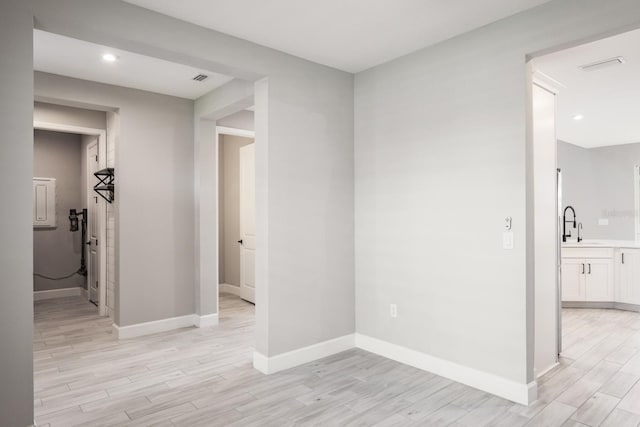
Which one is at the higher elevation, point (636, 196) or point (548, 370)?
point (636, 196)

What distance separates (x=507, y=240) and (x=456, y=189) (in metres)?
0.56

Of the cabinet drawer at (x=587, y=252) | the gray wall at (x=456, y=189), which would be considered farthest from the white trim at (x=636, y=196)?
the gray wall at (x=456, y=189)

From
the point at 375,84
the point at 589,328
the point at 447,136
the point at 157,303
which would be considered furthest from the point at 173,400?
the point at 589,328

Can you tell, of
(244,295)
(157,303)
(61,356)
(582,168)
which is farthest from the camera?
(582,168)

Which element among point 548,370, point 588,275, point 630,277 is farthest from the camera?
point 588,275

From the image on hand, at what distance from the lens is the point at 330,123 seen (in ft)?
12.6

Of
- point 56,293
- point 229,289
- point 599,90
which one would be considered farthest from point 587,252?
point 56,293

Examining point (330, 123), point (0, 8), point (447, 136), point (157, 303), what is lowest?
point (157, 303)

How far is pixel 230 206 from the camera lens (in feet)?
22.7

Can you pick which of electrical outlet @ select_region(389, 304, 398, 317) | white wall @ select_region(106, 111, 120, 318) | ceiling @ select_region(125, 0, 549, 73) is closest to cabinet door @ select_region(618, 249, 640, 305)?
electrical outlet @ select_region(389, 304, 398, 317)

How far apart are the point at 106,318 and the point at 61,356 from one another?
143 centimetres

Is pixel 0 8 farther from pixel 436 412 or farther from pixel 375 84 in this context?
pixel 436 412

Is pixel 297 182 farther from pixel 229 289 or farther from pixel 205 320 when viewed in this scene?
pixel 229 289

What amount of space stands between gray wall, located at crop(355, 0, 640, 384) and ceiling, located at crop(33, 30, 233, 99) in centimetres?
177
